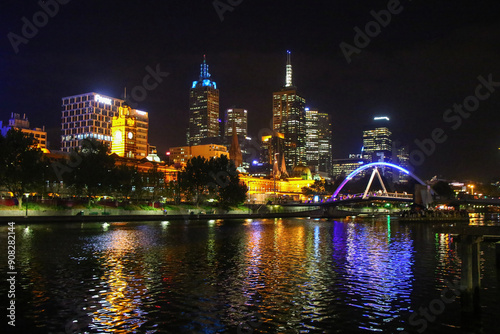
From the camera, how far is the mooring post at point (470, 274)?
72.3 feet

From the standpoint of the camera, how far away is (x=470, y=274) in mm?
22719

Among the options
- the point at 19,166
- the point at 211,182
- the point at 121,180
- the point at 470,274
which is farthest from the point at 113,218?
the point at 470,274

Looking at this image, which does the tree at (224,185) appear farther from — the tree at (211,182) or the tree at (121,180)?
the tree at (121,180)

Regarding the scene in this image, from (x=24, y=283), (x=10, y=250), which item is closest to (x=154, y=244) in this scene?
(x=10, y=250)

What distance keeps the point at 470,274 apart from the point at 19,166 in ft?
295

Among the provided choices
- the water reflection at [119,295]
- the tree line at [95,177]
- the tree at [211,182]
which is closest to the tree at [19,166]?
the tree line at [95,177]

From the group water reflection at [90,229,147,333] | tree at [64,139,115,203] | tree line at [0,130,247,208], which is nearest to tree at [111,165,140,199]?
tree line at [0,130,247,208]

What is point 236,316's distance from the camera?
805 inches

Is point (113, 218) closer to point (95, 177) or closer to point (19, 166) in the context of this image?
point (95, 177)

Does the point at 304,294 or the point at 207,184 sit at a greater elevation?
the point at 207,184

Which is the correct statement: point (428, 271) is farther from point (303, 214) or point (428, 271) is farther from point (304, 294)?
point (303, 214)

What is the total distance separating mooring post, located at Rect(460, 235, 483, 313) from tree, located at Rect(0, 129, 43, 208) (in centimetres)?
8243

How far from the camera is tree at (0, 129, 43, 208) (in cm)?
8650

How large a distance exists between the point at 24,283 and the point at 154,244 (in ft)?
76.2
